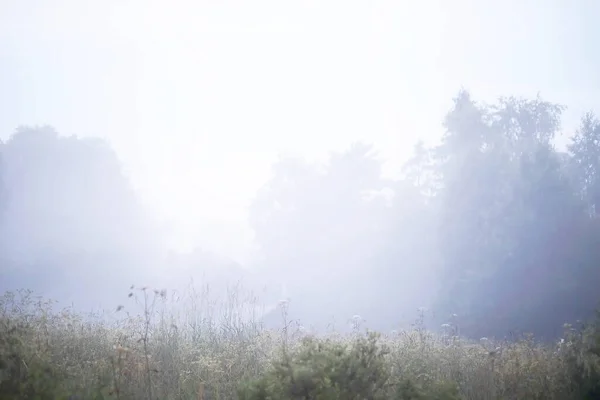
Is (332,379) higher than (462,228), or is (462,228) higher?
(462,228)

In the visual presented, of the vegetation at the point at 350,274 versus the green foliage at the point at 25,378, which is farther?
the vegetation at the point at 350,274

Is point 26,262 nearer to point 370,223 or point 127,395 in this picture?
point 370,223

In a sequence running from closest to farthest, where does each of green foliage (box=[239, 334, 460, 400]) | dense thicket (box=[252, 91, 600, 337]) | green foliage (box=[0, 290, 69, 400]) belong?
green foliage (box=[0, 290, 69, 400]) < green foliage (box=[239, 334, 460, 400]) < dense thicket (box=[252, 91, 600, 337])

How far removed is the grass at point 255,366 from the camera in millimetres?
3598

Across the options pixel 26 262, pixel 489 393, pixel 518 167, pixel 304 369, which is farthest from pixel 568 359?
pixel 26 262

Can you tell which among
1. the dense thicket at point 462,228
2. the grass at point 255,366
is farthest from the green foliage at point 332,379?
the dense thicket at point 462,228

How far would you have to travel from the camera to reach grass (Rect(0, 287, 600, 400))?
360cm

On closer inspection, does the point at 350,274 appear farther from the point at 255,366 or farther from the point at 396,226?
the point at 255,366

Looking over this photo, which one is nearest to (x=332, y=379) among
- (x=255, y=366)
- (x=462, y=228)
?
(x=255, y=366)

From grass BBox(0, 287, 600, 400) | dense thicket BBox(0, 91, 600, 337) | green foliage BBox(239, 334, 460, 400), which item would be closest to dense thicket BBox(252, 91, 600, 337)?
dense thicket BBox(0, 91, 600, 337)

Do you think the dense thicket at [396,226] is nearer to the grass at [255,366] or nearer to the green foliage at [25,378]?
the grass at [255,366]

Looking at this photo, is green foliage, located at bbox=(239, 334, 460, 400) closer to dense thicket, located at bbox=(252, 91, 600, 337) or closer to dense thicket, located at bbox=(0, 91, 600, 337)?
dense thicket, located at bbox=(0, 91, 600, 337)

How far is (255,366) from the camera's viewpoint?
6.01m

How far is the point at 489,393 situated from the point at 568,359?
3.05 feet
